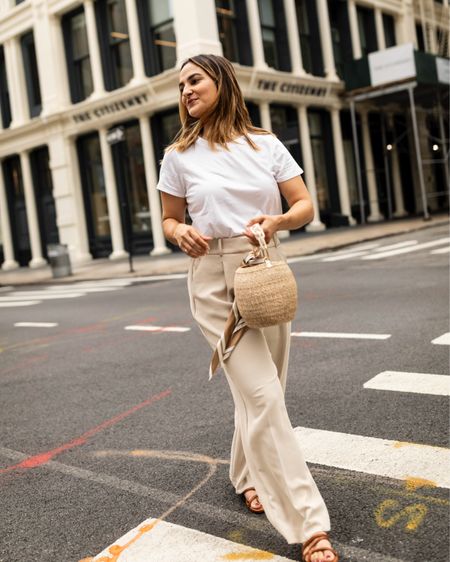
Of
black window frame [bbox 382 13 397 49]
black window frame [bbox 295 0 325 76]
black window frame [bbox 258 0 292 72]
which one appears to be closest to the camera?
black window frame [bbox 258 0 292 72]

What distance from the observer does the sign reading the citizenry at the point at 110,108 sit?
23172 millimetres

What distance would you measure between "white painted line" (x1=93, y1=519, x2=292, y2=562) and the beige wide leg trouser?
19 centimetres

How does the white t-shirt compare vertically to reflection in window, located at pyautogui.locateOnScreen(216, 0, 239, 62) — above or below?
below

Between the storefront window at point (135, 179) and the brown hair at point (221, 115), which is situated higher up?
the storefront window at point (135, 179)

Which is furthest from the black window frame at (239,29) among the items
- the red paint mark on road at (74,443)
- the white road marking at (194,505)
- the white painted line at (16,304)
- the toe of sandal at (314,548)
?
the toe of sandal at (314,548)

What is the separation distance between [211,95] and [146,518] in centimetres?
198

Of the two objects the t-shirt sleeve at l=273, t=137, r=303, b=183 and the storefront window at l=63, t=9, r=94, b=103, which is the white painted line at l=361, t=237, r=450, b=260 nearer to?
the t-shirt sleeve at l=273, t=137, r=303, b=183

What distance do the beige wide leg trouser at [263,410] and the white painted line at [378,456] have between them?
0.86 m

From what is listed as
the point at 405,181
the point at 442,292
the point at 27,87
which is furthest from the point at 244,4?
the point at 442,292

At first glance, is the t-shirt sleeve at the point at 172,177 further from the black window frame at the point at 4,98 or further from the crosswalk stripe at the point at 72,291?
the black window frame at the point at 4,98

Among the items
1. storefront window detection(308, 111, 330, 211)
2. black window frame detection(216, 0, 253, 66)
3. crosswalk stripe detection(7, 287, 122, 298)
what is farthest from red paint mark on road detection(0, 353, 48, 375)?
storefront window detection(308, 111, 330, 211)

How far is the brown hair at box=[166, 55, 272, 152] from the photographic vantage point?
9.37 feet

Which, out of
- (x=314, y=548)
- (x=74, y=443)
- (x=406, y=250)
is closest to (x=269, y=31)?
(x=406, y=250)

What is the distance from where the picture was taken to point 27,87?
28234mm
